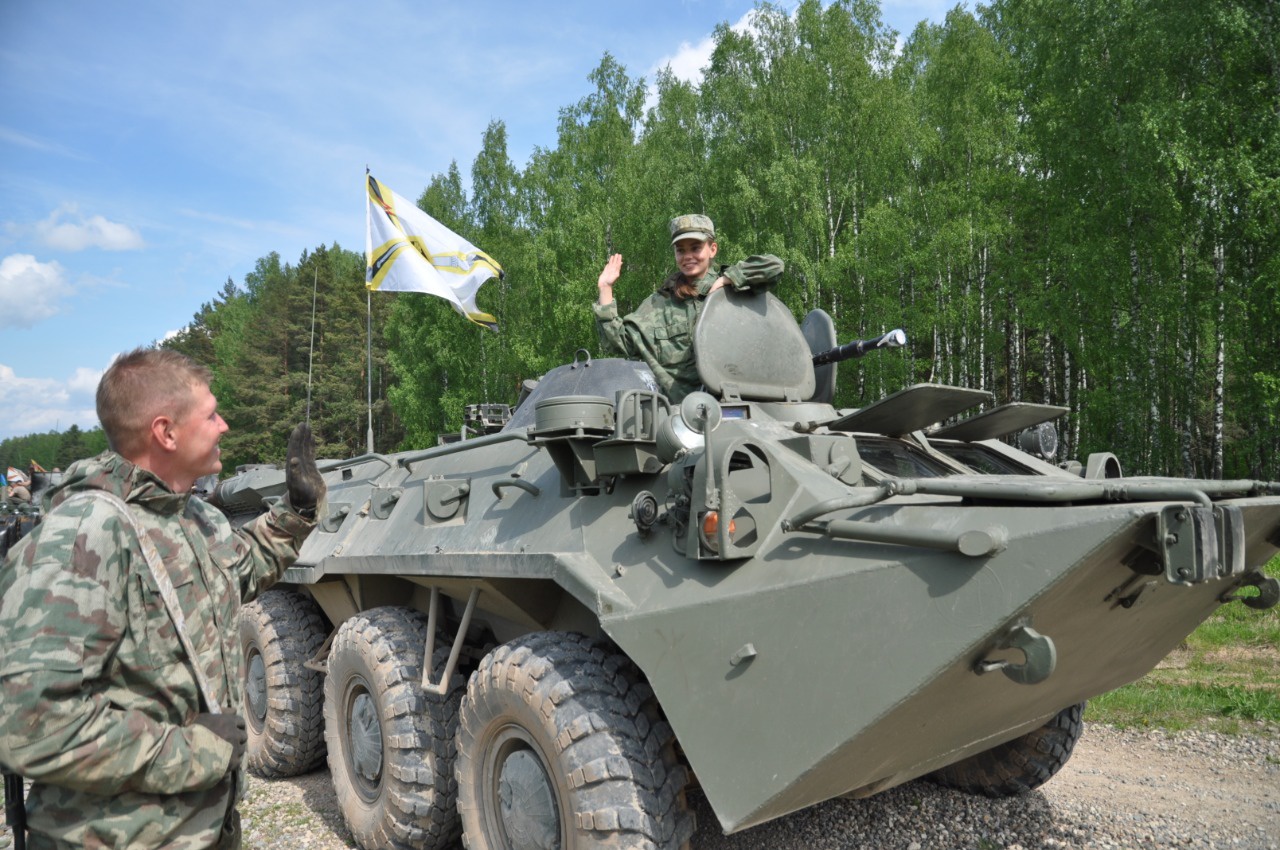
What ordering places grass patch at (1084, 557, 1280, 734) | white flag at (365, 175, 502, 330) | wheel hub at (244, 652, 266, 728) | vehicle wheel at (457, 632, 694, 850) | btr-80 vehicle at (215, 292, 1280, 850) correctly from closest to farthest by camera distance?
btr-80 vehicle at (215, 292, 1280, 850) < vehicle wheel at (457, 632, 694, 850) < wheel hub at (244, 652, 266, 728) < grass patch at (1084, 557, 1280, 734) < white flag at (365, 175, 502, 330)

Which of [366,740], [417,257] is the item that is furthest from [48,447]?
[366,740]

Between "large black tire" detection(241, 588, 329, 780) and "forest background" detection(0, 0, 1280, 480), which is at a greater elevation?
"forest background" detection(0, 0, 1280, 480)

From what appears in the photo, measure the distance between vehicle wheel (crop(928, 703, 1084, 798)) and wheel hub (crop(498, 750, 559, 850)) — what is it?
2263 millimetres

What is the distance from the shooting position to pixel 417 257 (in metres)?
12.1

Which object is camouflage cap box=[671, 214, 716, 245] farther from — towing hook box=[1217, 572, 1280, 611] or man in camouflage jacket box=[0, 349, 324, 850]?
man in camouflage jacket box=[0, 349, 324, 850]

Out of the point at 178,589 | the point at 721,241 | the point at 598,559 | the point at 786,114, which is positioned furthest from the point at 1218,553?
the point at 786,114

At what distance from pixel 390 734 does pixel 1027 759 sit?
2.79 meters

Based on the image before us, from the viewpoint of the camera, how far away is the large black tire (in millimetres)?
5266

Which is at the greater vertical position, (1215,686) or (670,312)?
(670,312)

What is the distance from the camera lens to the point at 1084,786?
190 inches

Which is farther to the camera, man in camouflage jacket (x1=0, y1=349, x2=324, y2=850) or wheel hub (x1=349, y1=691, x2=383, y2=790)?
wheel hub (x1=349, y1=691, x2=383, y2=790)

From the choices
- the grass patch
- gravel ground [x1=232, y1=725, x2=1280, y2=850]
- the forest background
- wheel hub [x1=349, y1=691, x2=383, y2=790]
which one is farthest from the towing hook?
the forest background

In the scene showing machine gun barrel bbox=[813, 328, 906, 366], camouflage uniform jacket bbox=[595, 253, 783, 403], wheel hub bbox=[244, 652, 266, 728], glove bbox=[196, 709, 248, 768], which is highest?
camouflage uniform jacket bbox=[595, 253, 783, 403]

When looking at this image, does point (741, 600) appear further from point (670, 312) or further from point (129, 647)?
point (670, 312)
